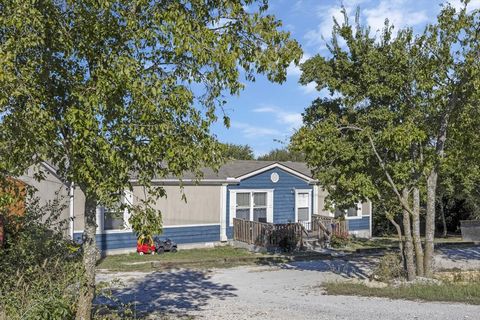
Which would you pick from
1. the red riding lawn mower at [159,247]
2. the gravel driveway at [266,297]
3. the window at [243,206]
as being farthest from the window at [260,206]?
the gravel driveway at [266,297]

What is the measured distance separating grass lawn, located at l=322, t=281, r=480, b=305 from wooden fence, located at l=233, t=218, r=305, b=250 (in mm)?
9507

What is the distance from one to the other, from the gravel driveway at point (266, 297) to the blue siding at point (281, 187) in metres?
7.34

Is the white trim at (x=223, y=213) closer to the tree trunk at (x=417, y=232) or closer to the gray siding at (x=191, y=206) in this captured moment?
the gray siding at (x=191, y=206)

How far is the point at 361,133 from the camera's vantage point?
45.1 ft

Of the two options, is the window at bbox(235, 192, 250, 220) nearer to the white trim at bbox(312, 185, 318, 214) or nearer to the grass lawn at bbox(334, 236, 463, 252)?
the white trim at bbox(312, 185, 318, 214)

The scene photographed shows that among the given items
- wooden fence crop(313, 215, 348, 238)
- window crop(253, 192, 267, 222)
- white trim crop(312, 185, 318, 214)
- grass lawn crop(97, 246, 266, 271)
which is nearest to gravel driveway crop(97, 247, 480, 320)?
grass lawn crop(97, 246, 266, 271)

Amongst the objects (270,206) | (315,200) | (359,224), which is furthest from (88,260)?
(359,224)

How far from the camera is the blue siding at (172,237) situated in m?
20.6

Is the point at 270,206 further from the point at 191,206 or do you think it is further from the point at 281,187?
the point at 191,206

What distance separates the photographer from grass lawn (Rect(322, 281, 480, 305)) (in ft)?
37.1

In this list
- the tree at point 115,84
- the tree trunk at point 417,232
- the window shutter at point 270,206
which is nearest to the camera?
the tree at point 115,84

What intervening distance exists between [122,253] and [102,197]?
15.8 meters

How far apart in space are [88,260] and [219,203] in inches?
681

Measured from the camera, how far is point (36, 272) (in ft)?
25.2
